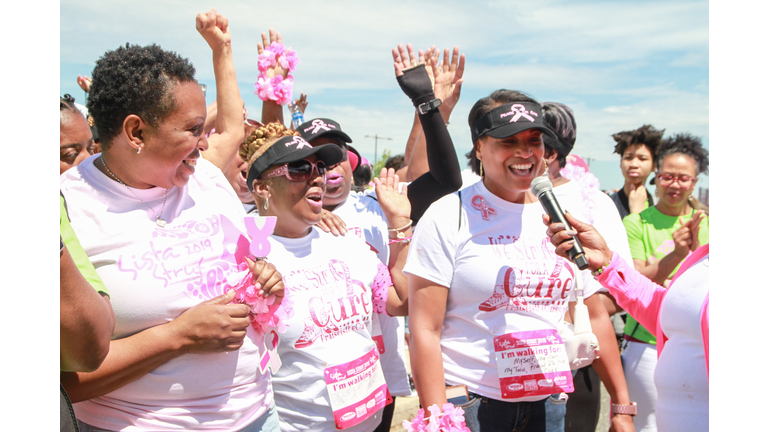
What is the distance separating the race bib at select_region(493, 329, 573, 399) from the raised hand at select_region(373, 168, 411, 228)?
2.79 ft

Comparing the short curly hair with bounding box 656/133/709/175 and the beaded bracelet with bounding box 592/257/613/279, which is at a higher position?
the short curly hair with bounding box 656/133/709/175

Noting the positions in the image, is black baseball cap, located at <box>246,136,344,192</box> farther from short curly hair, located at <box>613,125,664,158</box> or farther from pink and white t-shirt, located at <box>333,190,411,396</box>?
short curly hair, located at <box>613,125,664,158</box>

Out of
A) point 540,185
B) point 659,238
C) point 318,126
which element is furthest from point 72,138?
point 659,238

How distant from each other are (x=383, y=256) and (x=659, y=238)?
86.4 inches

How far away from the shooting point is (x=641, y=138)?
16.7 feet

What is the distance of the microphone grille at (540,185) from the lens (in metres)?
2.15

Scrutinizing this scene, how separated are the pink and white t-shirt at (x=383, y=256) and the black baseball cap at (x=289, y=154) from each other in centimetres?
46

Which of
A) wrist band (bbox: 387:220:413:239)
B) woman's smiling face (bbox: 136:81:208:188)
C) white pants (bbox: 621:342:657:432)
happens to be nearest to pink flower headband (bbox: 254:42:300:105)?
wrist band (bbox: 387:220:413:239)

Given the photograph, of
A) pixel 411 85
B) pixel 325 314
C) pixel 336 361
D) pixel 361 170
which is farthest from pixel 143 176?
pixel 361 170

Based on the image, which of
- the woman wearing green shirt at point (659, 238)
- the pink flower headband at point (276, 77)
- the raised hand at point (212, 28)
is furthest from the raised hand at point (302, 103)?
the woman wearing green shirt at point (659, 238)

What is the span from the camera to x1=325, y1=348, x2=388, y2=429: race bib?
208cm

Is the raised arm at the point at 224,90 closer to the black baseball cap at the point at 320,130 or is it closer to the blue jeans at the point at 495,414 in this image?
the black baseball cap at the point at 320,130

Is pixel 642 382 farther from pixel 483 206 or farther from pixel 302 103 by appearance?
pixel 302 103

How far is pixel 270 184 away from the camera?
95.6 inches
